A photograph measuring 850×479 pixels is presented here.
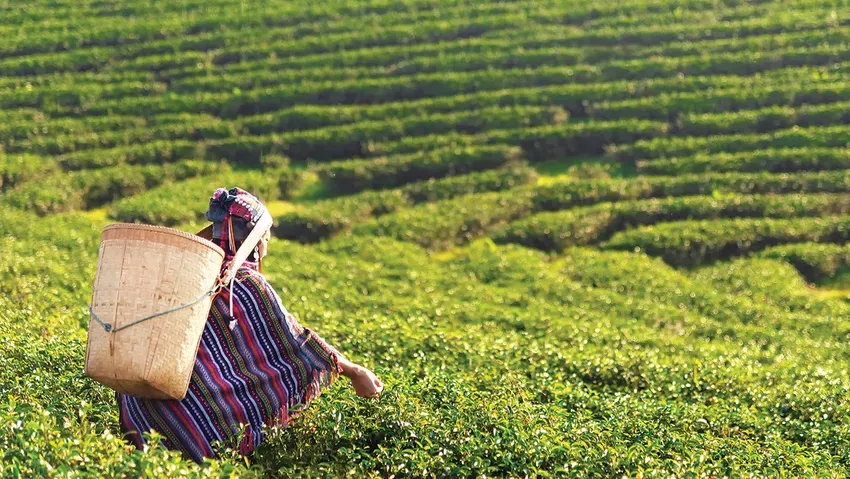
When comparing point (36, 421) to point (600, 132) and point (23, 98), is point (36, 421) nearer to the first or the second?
point (600, 132)

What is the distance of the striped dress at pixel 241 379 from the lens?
5418mm

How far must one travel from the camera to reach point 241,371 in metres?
5.61

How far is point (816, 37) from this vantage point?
99.3 ft

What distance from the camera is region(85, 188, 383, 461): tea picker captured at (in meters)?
5.01

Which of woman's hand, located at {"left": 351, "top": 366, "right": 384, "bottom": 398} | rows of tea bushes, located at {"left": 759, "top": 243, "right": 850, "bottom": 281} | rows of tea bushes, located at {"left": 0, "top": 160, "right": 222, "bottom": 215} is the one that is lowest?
rows of tea bushes, located at {"left": 759, "top": 243, "right": 850, "bottom": 281}

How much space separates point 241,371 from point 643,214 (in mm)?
17397

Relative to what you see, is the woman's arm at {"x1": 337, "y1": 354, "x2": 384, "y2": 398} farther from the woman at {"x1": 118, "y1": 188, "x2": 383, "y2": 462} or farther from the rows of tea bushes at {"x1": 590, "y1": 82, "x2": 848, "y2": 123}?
the rows of tea bushes at {"x1": 590, "y1": 82, "x2": 848, "y2": 123}

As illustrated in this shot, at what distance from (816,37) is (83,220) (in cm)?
2463

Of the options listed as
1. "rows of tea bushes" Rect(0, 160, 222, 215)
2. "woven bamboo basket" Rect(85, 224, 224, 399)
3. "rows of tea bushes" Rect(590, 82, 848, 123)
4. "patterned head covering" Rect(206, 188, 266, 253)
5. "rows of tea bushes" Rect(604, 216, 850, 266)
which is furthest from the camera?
"rows of tea bushes" Rect(590, 82, 848, 123)

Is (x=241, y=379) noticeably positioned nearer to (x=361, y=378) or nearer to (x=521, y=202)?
(x=361, y=378)

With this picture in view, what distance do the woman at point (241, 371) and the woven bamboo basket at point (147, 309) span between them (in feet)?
0.99

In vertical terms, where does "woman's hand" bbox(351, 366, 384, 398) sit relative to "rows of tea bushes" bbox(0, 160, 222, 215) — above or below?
above

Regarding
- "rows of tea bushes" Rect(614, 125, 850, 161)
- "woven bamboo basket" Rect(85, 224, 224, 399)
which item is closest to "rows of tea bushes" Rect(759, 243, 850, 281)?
"rows of tea bushes" Rect(614, 125, 850, 161)

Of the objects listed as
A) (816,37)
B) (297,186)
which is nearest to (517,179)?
(297,186)
